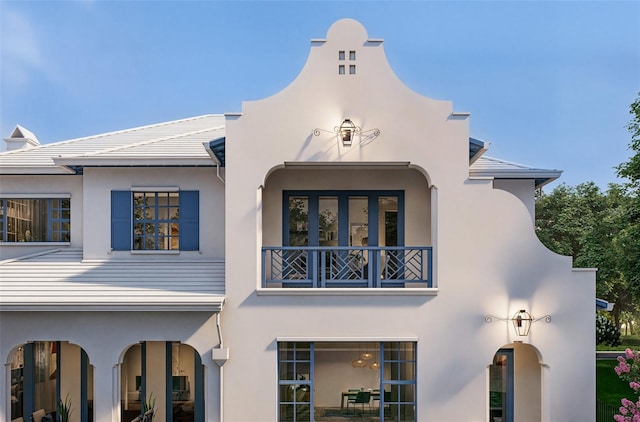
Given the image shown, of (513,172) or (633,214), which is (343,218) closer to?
(513,172)

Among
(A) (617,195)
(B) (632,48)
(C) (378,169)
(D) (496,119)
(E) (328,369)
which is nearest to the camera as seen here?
(E) (328,369)

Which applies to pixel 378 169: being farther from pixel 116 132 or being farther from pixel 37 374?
pixel 37 374

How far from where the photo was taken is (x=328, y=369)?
40.7 ft

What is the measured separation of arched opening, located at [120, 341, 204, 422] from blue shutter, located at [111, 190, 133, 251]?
2.84 metres

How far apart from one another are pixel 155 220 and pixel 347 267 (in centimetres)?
568

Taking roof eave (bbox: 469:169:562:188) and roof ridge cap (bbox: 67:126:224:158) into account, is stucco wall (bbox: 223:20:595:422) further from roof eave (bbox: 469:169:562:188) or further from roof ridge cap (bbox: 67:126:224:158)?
roof ridge cap (bbox: 67:126:224:158)

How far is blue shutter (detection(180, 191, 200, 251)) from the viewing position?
13.5 m

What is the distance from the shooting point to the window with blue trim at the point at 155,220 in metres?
13.4

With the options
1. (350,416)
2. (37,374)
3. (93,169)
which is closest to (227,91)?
(93,169)

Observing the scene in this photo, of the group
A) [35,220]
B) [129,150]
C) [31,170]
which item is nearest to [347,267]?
[129,150]

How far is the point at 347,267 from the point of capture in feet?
40.4

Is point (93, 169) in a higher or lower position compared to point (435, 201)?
higher

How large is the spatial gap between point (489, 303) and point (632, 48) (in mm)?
12723

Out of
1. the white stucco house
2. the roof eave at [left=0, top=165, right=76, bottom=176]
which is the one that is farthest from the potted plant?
the roof eave at [left=0, top=165, right=76, bottom=176]
